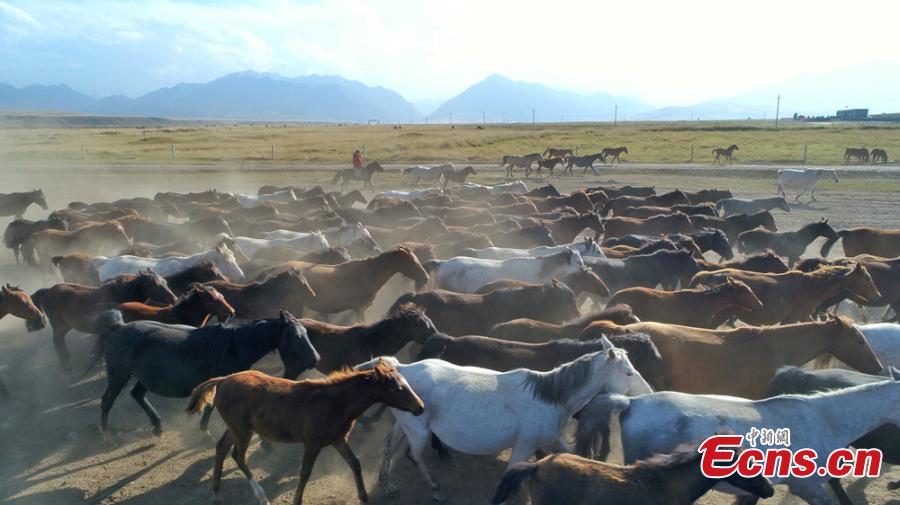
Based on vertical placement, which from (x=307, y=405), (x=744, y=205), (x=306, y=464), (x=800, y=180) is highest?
(x=800, y=180)

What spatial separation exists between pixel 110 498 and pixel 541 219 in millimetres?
12318

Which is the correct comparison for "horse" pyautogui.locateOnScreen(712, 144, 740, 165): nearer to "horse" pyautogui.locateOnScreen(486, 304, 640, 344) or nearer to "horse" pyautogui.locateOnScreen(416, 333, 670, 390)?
"horse" pyautogui.locateOnScreen(486, 304, 640, 344)

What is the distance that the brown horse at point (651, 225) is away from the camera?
49.7 feet

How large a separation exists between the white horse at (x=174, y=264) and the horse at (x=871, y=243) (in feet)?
40.1

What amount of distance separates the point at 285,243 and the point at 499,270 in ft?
16.7

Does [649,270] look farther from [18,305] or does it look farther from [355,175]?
[355,175]

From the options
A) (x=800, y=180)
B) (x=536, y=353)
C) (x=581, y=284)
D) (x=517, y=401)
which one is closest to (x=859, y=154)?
(x=800, y=180)

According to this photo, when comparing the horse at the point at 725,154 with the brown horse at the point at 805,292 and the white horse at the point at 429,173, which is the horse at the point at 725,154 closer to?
the white horse at the point at 429,173

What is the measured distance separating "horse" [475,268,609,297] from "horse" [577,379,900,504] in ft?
14.1

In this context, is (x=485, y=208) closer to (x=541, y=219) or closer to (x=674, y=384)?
(x=541, y=219)

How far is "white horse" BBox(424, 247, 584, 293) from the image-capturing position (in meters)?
9.91

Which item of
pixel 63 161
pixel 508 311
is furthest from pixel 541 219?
pixel 63 161

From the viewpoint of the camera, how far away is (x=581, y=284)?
9.44 m

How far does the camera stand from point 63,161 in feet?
125
